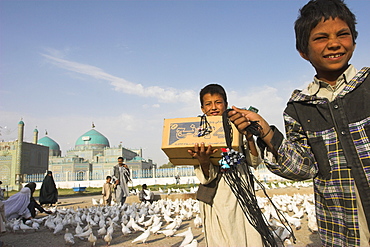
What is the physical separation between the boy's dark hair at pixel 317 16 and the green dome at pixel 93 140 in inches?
1760

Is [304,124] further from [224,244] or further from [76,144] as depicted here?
[76,144]

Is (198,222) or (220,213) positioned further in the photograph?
(198,222)

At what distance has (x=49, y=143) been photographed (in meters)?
45.6

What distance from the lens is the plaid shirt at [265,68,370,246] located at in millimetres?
1027

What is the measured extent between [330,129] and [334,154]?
0.31 ft

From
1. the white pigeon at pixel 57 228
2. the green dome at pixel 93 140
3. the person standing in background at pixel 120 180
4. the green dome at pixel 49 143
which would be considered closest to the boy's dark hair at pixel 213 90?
the white pigeon at pixel 57 228

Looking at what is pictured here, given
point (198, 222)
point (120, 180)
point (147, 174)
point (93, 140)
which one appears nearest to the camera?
point (198, 222)

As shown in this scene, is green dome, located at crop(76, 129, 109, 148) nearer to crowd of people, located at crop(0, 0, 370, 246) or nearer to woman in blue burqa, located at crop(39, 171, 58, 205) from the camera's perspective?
woman in blue burqa, located at crop(39, 171, 58, 205)

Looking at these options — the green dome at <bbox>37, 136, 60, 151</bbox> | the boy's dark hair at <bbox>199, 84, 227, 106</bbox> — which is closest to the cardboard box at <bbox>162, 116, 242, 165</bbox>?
the boy's dark hair at <bbox>199, 84, 227, 106</bbox>

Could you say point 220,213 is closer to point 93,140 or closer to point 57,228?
point 57,228

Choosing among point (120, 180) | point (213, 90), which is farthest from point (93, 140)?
point (213, 90)

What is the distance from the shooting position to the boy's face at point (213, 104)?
2.40 m

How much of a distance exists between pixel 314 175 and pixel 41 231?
257 inches

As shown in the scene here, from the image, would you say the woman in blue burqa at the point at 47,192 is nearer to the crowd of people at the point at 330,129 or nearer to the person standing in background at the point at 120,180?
the person standing in background at the point at 120,180
